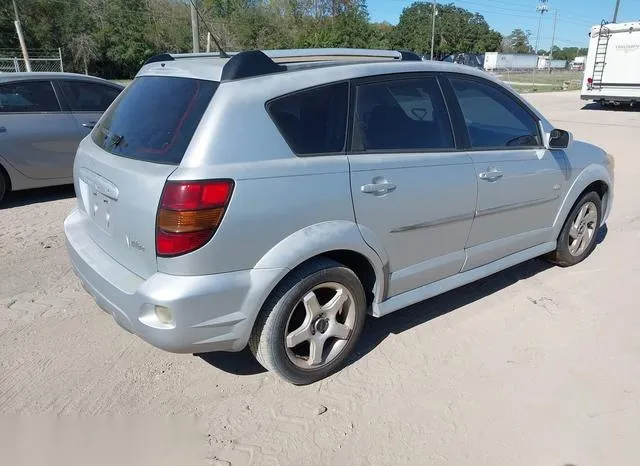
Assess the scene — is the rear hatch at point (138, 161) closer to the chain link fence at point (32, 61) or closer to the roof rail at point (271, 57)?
the roof rail at point (271, 57)

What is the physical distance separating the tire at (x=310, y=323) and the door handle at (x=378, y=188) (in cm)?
45

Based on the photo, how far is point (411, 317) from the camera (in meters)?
3.75

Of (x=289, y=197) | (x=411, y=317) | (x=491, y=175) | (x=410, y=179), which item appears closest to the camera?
(x=289, y=197)

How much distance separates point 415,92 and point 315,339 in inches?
66.3

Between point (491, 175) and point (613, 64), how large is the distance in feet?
66.5

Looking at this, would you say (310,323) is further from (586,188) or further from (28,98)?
(28,98)

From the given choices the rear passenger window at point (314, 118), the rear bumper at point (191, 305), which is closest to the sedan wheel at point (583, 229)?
the rear passenger window at point (314, 118)

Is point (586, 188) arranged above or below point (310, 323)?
above

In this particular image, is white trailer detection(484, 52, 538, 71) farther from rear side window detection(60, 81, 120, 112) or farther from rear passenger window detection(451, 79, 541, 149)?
rear passenger window detection(451, 79, 541, 149)

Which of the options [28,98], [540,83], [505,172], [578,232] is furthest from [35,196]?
[540,83]

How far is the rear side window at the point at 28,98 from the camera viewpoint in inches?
240

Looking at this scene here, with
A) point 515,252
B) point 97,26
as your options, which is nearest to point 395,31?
point 97,26

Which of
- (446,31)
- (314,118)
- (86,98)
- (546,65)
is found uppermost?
(446,31)

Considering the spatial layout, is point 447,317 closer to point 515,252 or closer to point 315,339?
point 515,252
